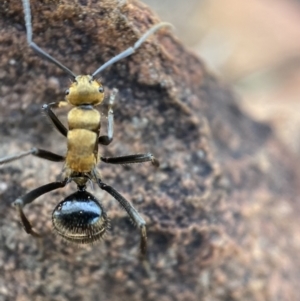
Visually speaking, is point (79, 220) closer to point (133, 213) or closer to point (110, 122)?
point (133, 213)

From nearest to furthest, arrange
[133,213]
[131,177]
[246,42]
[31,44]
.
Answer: [31,44]
[133,213]
[131,177]
[246,42]

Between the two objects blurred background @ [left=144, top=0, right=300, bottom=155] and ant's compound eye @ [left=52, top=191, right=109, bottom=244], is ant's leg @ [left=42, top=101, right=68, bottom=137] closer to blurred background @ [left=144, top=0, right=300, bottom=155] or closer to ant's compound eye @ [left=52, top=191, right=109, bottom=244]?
ant's compound eye @ [left=52, top=191, right=109, bottom=244]

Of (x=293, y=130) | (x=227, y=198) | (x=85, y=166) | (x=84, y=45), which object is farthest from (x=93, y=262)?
(x=293, y=130)

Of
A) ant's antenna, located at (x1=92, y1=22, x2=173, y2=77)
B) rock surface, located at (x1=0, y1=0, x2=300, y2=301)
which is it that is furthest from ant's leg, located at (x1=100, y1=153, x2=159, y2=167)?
ant's antenna, located at (x1=92, y1=22, x2=173, y2=77)

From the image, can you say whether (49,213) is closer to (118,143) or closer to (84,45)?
(118,143)

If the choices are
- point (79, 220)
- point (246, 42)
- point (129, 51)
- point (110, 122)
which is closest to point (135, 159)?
point (110, 122)

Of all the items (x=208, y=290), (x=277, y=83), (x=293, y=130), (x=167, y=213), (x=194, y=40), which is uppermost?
(x=194, y=40)
